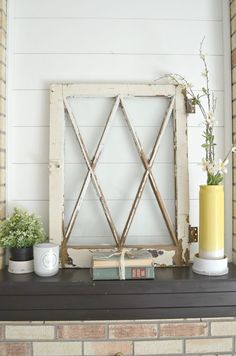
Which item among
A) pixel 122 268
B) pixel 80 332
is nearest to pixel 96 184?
pixel 122 268

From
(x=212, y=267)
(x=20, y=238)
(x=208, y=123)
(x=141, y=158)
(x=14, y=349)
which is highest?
(x=208, y=123)

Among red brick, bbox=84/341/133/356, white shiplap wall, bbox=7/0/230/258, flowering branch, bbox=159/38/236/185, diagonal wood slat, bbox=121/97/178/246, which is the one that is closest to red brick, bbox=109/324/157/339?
red brick, bbox=84/341/133/356

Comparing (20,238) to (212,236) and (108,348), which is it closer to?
(108,348)

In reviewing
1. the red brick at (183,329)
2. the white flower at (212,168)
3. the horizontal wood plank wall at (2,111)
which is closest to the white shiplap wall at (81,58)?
the horizontal wood plank wall at (2,111)

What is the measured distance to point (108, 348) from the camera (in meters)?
1.25

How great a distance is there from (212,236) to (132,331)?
51cm

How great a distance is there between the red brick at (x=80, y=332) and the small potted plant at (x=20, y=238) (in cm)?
28

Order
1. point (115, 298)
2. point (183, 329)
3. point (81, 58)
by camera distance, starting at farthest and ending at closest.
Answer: point (81, 58) < point (183, 329) < point (115, 298)

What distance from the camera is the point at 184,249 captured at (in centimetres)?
132

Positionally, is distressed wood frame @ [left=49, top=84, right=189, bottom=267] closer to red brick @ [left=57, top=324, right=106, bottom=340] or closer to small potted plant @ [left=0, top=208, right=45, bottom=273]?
small potted plant @ [left=0, top=208, right=45, bottom=273]

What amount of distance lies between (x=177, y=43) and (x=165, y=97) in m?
0.26

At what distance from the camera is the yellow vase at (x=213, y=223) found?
122 cm

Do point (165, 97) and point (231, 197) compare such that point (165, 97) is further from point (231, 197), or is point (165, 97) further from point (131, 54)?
point (231, 197)

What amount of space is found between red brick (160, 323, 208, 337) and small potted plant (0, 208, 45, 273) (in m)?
0.61
